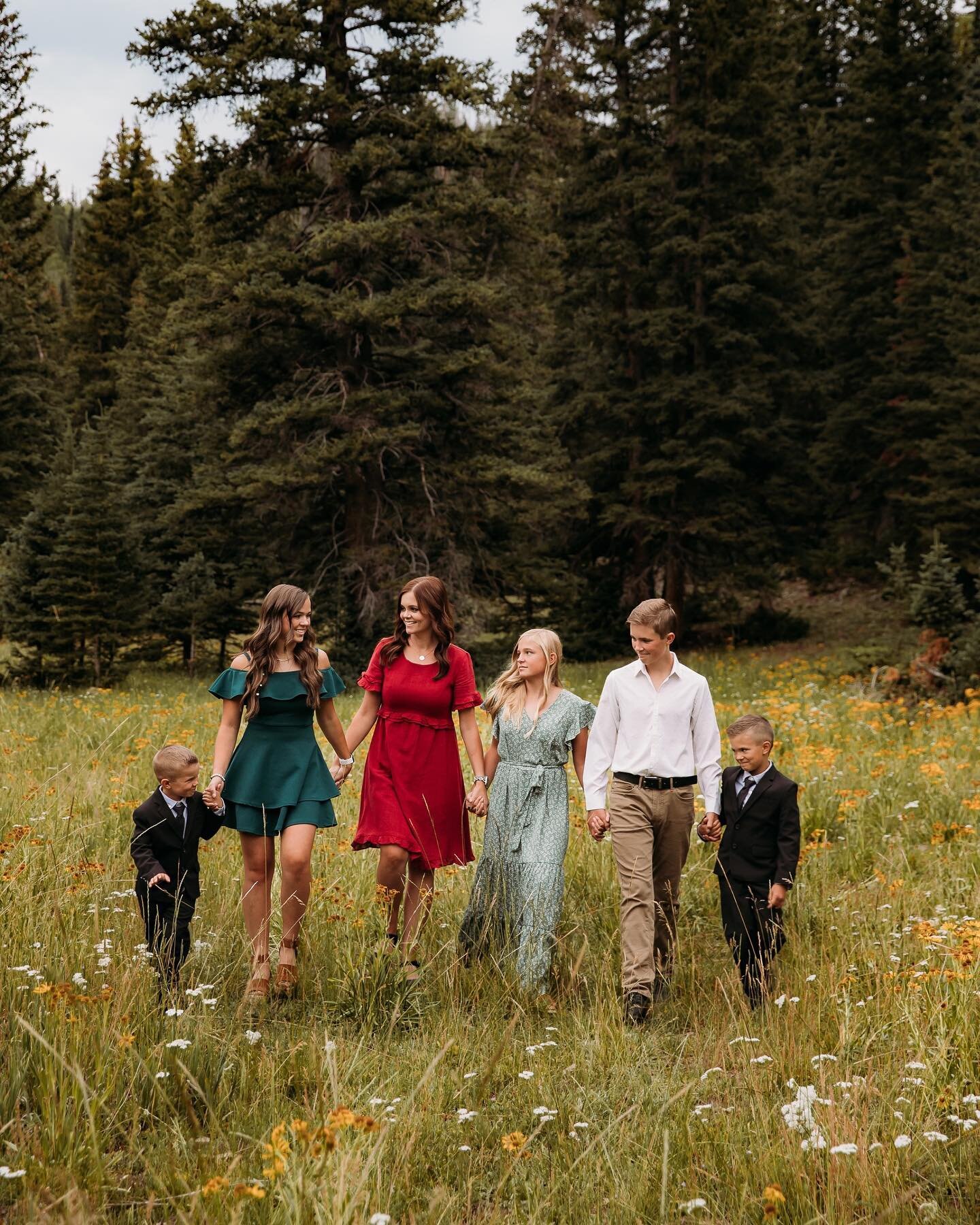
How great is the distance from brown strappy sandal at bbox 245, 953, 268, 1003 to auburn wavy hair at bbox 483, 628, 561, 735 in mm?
1603

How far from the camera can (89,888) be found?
16.6 ft

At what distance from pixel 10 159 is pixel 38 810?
30.1 metres

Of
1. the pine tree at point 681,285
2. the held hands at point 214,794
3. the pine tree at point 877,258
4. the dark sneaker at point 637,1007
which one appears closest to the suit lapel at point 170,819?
the held hands at point 214,794

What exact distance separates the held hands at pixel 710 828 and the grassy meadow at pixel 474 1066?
2.21 ft

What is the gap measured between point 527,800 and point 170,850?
1746 mm

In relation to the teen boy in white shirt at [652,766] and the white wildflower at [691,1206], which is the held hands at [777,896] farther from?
the white wildflower at [691,1206]

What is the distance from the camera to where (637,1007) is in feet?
15.3

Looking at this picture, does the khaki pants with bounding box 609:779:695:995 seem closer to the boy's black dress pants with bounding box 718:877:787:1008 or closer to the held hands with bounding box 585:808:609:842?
the held hands with bounding box 585:808:609:842

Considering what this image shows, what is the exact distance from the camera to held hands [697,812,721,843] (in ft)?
16.4

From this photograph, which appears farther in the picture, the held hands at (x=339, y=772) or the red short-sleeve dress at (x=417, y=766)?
the held hands at (x=339, y=772)

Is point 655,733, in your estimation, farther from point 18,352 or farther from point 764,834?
point 18,352

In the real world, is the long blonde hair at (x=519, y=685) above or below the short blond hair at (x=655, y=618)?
below

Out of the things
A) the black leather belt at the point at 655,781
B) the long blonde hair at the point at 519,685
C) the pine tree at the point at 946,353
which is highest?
the pine tree at the point at 946,353

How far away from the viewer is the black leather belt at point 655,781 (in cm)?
509
